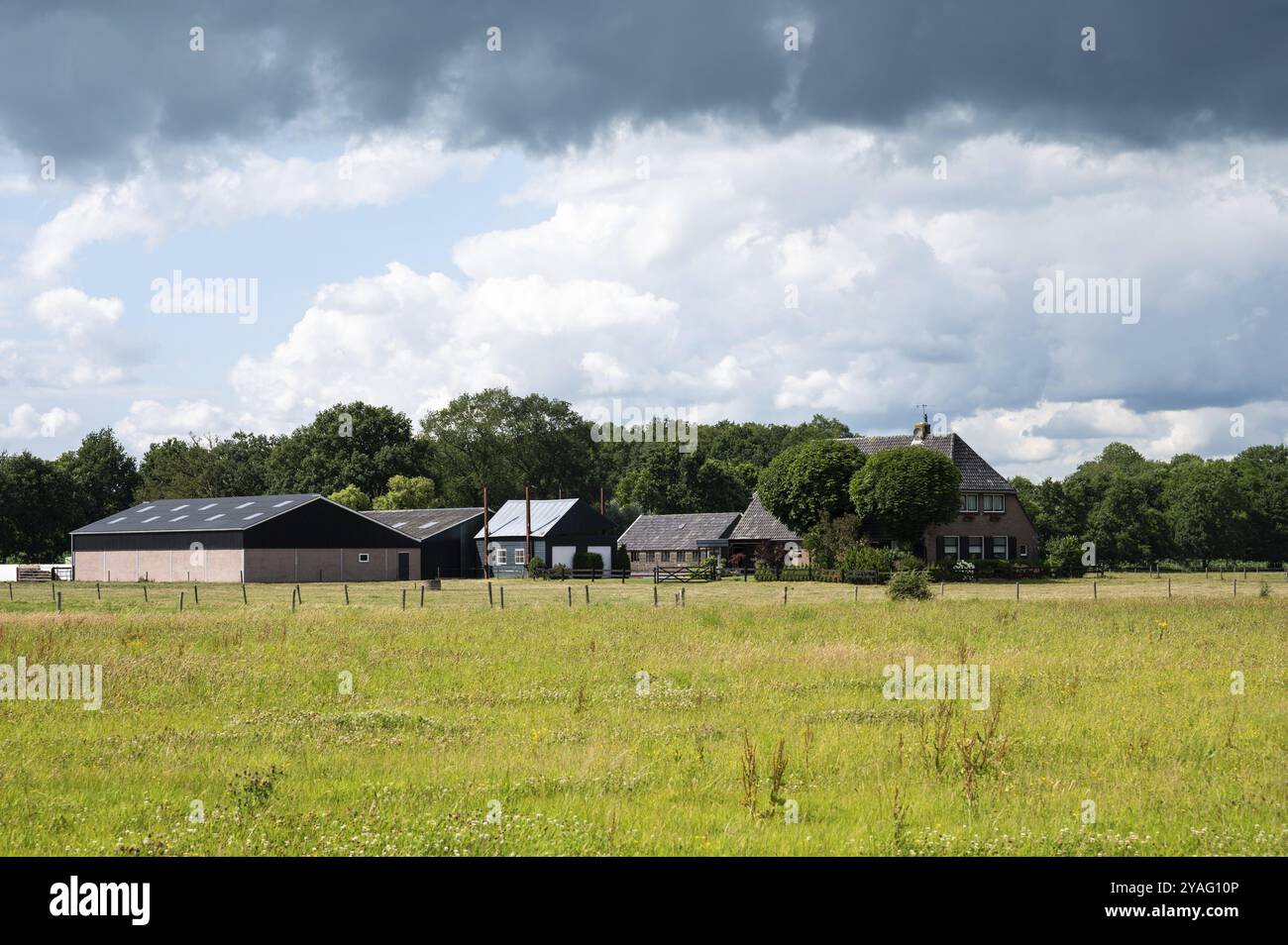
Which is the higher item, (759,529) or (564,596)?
(759,529)

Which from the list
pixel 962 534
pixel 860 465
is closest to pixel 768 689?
pixel 860 465

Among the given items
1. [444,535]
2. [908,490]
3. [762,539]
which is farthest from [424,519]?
[908,490]

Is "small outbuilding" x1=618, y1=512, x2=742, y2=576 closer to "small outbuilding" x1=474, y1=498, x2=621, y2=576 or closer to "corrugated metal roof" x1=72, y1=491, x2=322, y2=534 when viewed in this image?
"small outbuilding" x1=474, y1=498, x2=621, y2=576

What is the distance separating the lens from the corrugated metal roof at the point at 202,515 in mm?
73500

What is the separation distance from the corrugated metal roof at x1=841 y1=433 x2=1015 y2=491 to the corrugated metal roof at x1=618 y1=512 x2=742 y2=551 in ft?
50.3

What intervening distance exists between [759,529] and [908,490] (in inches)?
726

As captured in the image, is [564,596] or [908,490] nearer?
[564,596]

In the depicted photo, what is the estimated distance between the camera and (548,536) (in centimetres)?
9050

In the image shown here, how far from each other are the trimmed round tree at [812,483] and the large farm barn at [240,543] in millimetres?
30109

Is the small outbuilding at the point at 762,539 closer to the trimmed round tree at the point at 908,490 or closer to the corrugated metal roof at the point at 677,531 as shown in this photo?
the corrugated metal roof at the point at 677,531

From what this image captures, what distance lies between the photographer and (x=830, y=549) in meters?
68.7

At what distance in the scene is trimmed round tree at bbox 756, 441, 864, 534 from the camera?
236 feet

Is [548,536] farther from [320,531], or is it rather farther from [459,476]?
[459,476]
